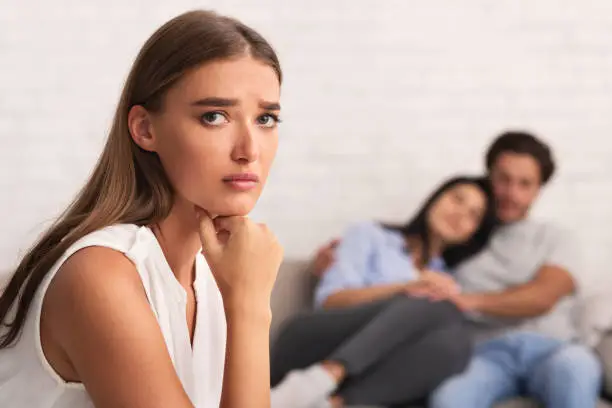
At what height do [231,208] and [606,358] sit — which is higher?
[231,208]

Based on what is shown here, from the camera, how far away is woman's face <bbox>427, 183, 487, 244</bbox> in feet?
9.87

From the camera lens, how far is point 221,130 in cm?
99

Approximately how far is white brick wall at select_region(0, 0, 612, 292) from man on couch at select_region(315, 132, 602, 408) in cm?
38

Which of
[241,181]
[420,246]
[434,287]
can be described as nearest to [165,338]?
[241,181]

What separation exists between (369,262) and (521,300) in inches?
20.7

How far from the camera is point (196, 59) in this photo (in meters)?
0.99

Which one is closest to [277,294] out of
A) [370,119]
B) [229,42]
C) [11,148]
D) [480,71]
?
[370,119]

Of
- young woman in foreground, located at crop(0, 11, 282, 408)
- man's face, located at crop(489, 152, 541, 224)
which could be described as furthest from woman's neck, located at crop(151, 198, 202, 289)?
man's face, located at crop(489, 152, 541, 224)

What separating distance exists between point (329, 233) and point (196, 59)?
2.42m

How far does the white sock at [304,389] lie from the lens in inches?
90.9

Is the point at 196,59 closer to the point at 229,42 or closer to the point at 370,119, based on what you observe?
the point at 229,42

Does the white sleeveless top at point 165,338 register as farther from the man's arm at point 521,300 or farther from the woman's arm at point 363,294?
the man's arm at point 521,300

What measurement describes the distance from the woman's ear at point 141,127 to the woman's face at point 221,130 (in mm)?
18

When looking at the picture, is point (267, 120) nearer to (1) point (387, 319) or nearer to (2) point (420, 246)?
(1) point (387, 319)
